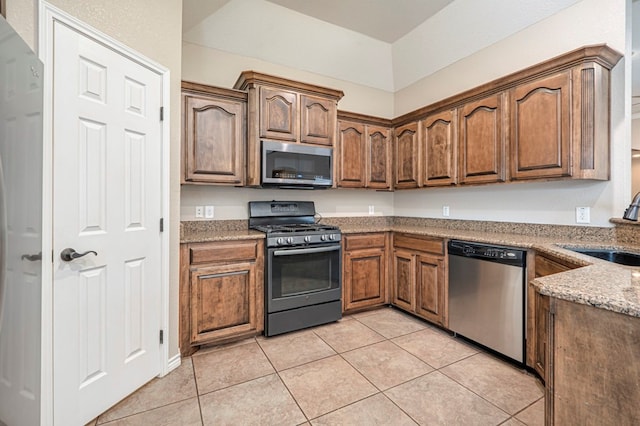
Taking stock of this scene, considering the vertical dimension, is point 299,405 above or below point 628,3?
below

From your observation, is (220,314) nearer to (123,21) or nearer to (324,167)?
(324,167)

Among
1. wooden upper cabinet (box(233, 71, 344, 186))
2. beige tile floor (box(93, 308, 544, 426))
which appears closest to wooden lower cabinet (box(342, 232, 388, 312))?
beige tile floor (box(93, 308, 544, 426))

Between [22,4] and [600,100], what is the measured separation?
3432 millimetres

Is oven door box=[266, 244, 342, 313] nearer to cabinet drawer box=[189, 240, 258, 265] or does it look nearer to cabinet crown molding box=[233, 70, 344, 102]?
cabinet drawer box=[189, 240, 258, 265]

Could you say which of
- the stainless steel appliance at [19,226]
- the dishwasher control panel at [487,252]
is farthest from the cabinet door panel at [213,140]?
the dishwasher control panel at [487,252]

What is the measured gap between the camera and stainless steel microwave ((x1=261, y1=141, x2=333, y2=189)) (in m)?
2.75

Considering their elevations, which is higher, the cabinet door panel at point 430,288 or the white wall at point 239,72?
the white wall at point 239,72

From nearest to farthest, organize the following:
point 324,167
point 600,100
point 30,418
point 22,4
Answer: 1. point 30,418
2. point 22,4
3. point 600,100
4. point 324,167

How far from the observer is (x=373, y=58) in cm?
370

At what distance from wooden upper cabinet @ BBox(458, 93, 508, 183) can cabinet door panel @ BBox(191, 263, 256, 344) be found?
223 cm

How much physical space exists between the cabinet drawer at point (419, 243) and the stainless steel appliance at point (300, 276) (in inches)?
28.5

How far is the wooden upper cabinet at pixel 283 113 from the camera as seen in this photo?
2.71 metres

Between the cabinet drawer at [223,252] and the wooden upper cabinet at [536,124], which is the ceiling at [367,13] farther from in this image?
the cabinet drawer at [223,252]

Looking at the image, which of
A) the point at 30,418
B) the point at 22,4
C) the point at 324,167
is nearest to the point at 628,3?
the point at 324,167
